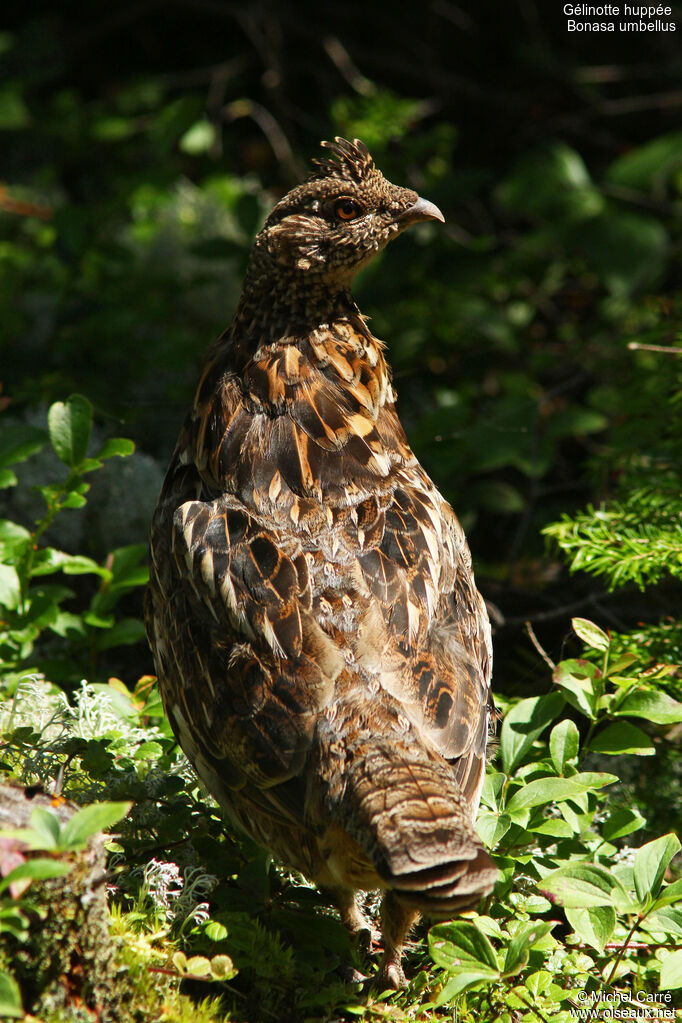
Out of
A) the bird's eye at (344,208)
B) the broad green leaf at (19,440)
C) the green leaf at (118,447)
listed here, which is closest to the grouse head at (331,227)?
the bird's eye at (344,208)

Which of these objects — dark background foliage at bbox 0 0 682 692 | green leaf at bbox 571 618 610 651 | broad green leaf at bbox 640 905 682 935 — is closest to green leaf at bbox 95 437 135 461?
dark background foliage at bbox 0 0 682 692

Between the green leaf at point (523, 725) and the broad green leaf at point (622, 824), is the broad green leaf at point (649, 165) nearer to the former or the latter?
the green leaf at point (523, 725)

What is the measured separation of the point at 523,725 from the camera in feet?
10.1

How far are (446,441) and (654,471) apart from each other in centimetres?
91

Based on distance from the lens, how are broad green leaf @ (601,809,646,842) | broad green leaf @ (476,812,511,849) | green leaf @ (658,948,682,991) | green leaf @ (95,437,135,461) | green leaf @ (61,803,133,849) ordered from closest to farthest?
green leaf @ (61,803,133,849), green leaf @ (658,948,682,991), broad green leaf @ (476,812,511,849), broad green leaf @ (601,809,646,842), green leaf @ (95,437,135,461)

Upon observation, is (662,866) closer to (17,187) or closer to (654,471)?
(654,471)

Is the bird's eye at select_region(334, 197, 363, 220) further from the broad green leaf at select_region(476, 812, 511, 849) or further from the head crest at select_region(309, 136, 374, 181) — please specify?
the broad green leaf at select_region(476, 812, 511, 849)


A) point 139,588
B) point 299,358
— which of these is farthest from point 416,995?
point 139,588

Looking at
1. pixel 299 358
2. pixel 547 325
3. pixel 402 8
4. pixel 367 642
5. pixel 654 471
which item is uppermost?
pixel 402 8

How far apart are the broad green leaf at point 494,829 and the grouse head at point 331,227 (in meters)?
1.78

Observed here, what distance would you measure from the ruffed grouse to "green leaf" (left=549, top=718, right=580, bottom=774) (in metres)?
0.26

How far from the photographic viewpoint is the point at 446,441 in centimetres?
445

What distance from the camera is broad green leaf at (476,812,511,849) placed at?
2748 mm

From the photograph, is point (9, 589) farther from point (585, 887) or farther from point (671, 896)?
point (671, 896)
